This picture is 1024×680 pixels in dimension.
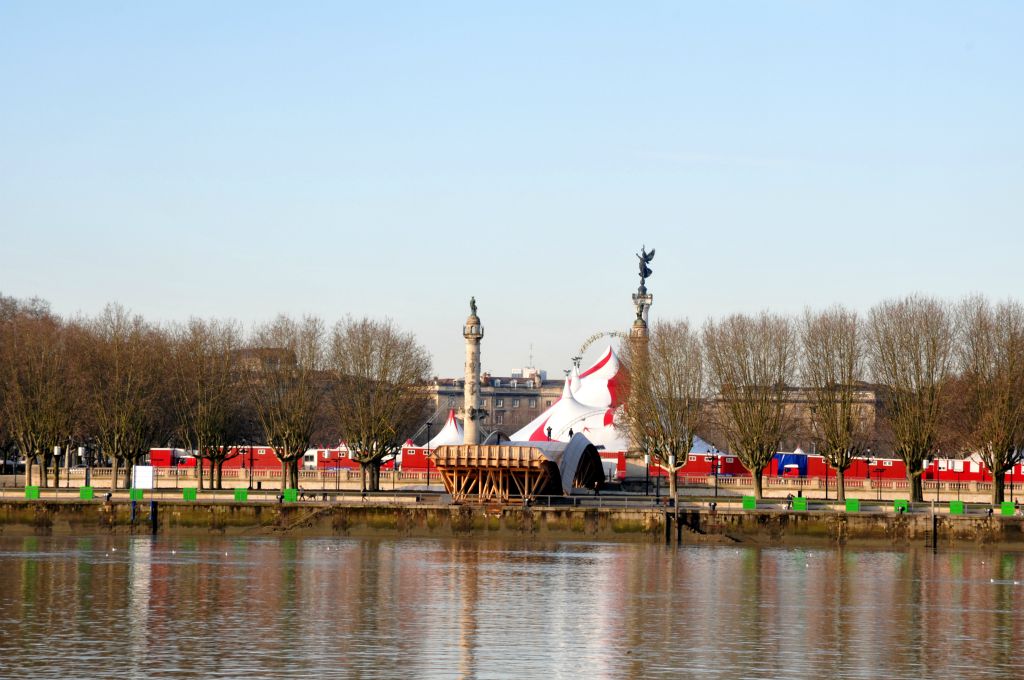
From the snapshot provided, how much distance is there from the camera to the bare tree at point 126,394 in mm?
107938

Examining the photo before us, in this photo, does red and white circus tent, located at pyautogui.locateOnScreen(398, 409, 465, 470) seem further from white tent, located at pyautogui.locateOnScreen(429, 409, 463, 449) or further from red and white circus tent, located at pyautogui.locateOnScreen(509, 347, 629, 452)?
red and white circus tent, located at pyautogui.locateOnScreen(509, 347, 629, 452)

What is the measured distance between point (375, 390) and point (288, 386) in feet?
19.4

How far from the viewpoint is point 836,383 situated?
99.8m

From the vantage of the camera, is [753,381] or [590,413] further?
[590,413]

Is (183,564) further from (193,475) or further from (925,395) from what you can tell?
(193,475)

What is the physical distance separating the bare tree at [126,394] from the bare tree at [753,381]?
37.6 meters

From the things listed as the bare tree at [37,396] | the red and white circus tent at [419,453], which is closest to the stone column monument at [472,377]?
the red and white circus tent at [419,453]

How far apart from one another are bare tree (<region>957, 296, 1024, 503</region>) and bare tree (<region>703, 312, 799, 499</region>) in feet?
36.3

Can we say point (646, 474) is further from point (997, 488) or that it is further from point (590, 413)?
point (997, 488)

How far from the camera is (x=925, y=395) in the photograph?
9638 cm

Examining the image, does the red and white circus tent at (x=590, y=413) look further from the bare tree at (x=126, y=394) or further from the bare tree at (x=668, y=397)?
the bare tree at (x=126, y=394)

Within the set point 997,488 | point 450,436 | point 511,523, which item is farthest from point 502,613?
point 450,436

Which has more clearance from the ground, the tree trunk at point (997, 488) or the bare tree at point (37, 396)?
the bare tree at point (37, 396)

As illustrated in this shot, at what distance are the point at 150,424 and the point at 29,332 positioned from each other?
1466 cm
